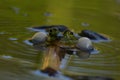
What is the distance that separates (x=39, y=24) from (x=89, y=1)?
159 centimetres

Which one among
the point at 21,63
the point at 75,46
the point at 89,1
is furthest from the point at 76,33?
the point at 89,1

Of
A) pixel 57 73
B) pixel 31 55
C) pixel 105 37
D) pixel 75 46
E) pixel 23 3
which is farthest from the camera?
pixel 23 3

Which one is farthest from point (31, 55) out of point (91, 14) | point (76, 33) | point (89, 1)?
point (89, 1)

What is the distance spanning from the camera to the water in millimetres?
1896

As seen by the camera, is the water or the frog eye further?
the frog eye

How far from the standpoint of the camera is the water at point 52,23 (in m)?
1.90

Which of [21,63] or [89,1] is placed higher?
[21,63]

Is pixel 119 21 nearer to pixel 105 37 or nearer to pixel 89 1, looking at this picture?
pixel 105 37

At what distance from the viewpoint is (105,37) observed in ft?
8.49

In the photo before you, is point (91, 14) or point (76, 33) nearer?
point (76, 33)

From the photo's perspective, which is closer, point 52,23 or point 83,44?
point 83,44

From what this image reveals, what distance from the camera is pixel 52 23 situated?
281 cm

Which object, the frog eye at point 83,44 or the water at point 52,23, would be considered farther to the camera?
the frog eye at point 83,44

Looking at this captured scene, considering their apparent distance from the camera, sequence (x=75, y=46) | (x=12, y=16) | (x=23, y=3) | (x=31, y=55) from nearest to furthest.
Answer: (x=31, y=55)
(x=75, y=46)
(x=12, y=16)
(x=23, y=3)
